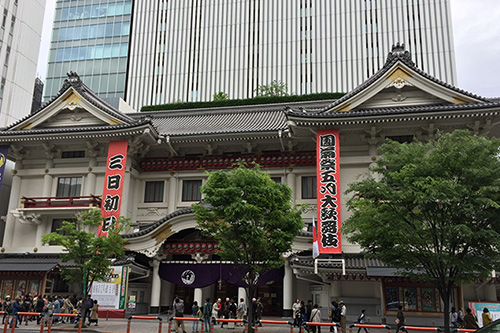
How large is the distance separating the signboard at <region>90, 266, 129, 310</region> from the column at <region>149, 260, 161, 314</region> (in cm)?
232

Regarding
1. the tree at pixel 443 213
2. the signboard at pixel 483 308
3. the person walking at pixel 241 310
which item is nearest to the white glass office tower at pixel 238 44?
the signboard at pixel 483 308

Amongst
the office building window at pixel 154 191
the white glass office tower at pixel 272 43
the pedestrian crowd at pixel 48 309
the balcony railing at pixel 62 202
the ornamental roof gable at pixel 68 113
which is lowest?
the pedestrian crowd at pixel 48 309

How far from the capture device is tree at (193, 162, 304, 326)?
18.6 meters

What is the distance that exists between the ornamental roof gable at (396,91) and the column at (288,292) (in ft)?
30.8

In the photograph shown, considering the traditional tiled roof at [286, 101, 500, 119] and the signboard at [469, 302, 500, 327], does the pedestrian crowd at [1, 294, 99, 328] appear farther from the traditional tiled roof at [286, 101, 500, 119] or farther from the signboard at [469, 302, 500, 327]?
the signboard at [469, 302, 500, 327]

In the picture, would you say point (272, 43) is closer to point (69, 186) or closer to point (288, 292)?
point (69, 186)

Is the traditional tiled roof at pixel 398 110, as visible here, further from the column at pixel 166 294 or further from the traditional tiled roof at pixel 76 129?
the column at pixel 166 294

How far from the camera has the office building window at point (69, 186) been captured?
3084cm

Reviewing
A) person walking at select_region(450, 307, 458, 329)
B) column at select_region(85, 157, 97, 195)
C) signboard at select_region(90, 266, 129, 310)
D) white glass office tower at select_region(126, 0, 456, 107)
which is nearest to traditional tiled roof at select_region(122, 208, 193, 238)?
signboard at select_region(90, 266, 129, 310)

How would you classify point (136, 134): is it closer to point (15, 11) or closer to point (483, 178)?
point (483, 178)

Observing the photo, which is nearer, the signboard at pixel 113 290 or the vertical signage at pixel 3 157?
the signboard at pixel 113 290

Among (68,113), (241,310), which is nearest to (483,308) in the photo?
(241,310)

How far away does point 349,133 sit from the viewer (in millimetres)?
27844

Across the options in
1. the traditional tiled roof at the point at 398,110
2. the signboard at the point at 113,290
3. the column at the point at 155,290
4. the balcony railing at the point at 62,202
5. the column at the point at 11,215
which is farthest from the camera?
the column at the point at 11,215
